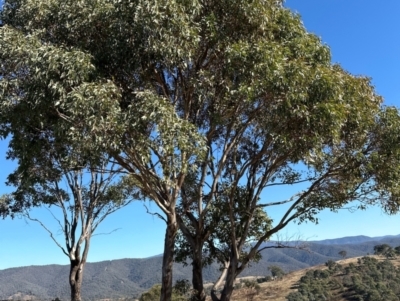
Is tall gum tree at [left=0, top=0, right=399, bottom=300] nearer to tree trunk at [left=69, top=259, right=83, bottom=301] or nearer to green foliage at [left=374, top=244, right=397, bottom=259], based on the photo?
tree trunk at [left=69, top=259, right=83, bottom=301]

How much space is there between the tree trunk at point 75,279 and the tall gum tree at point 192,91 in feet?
25.8

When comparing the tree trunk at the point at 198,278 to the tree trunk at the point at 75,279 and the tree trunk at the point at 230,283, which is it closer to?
the tree trunk at the point at 230,283

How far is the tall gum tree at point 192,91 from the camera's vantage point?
32.9 ft

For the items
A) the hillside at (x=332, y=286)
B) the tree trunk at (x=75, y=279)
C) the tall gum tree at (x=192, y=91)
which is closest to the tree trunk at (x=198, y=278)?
the tall gum tree at (x=192, y=91)

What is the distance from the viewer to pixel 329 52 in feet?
42.8

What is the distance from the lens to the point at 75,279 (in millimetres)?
19938

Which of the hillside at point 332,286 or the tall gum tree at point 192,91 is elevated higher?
the tall gum tree at point 192,91

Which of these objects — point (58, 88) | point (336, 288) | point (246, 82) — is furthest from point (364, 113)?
point (336, 288)

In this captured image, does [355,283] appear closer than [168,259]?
No

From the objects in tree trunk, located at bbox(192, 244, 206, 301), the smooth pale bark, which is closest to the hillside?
the smooth pale bark

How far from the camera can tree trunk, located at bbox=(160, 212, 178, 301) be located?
12.4 meters

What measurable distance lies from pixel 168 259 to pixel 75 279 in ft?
29.0

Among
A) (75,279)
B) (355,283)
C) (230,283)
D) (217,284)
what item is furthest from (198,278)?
(355,283)

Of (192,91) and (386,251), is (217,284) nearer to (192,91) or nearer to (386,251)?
(192,91)
